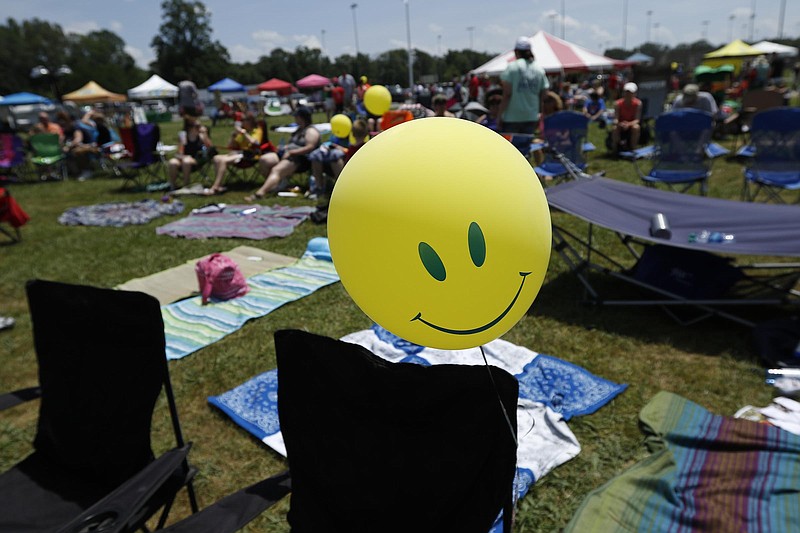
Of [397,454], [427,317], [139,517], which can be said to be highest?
[427,317]

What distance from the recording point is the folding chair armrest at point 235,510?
1503 mm

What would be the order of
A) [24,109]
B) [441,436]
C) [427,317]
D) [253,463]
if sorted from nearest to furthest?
[427,317]
[441,436]
[253,463]
[24,109]

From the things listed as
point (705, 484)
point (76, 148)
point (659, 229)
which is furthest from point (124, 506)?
point (76, 148)

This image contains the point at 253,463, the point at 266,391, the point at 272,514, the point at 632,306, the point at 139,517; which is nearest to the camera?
the point at 139,517

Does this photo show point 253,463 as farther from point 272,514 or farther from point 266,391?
point 266,391

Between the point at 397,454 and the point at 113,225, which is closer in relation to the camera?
the point at 397,454

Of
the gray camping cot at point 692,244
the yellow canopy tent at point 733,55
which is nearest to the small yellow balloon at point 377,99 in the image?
the gray camping cot at point 692,244

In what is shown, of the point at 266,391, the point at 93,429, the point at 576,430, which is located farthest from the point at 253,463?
the point at 576,430

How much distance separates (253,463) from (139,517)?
94 centimetres

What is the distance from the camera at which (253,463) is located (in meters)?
2.60

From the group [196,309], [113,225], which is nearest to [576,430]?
[196,309]

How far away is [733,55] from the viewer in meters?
21.5

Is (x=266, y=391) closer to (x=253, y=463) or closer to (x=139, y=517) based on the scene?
(x=253, y=463)

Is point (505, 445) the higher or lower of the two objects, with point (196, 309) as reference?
higher
